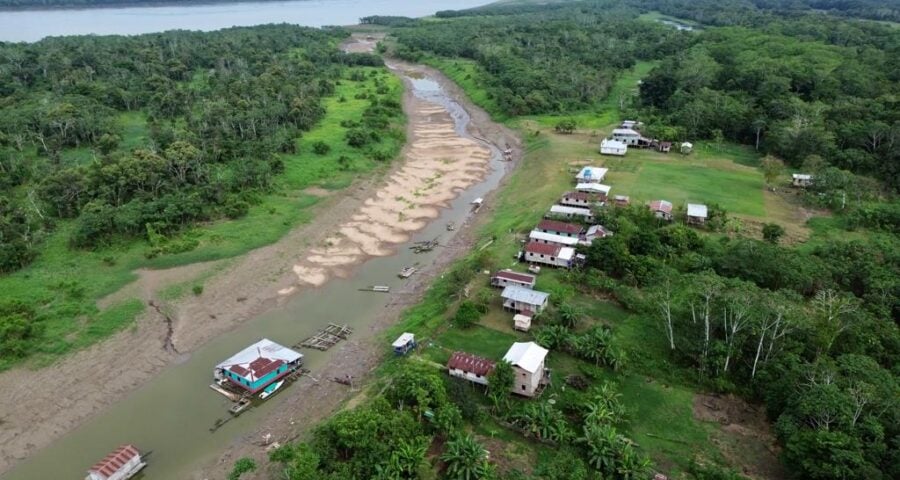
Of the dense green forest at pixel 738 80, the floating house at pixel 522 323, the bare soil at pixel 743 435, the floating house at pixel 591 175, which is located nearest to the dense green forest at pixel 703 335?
the dense green forest at pixel 738 80

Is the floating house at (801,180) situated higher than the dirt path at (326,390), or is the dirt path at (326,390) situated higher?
the floating house at (801,180)

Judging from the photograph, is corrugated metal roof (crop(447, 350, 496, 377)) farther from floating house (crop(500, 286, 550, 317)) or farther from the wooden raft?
the wooden raft

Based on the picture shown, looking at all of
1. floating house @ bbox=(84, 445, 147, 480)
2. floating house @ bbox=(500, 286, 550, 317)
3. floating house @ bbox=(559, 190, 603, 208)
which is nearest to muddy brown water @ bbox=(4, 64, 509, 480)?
floating house @ bbox=(84, 445, 147, 480)

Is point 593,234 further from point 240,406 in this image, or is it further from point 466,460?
point 240,406

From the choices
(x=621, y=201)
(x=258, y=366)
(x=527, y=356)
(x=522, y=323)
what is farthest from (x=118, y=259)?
(x=621, y=201)

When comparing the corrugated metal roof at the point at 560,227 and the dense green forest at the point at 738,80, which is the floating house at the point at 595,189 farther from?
the dense green forest at the point at 738,80

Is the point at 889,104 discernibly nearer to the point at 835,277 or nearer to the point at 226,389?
the point at 835,277
